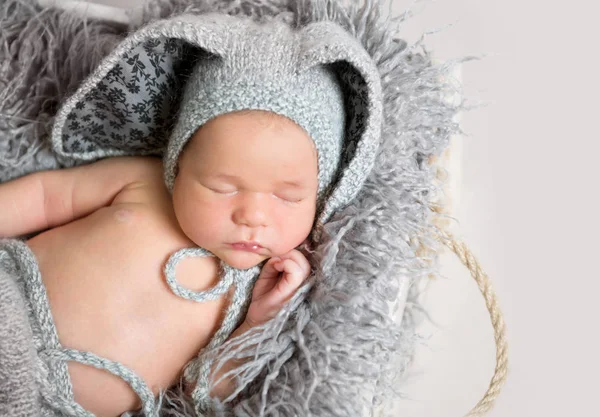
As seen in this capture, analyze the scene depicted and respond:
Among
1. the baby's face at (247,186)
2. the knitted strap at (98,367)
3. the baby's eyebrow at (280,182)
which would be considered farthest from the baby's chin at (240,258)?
the knitted strap at (98,367)

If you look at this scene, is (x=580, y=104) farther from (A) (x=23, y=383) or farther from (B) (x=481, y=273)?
(A) (x=23, y=383)

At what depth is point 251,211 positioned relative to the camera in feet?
3.07

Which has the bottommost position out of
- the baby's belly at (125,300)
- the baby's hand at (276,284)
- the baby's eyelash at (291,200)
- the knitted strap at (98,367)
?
the knitted strap at (98,367)

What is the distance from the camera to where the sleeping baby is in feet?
3.06

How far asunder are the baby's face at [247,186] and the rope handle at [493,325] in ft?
0.86

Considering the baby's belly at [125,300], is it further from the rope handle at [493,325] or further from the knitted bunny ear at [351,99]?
the rope handle at [493,325]

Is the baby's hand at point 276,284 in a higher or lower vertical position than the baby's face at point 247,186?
lower

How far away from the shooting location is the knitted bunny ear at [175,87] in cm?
95

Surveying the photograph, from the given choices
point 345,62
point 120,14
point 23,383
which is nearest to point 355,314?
point 345,62

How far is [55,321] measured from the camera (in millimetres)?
1006

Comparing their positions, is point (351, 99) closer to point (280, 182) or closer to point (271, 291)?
point (280, 182)

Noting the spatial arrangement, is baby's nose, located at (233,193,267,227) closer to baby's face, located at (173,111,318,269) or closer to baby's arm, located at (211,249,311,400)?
baby's face, located at (173,111,318,269)

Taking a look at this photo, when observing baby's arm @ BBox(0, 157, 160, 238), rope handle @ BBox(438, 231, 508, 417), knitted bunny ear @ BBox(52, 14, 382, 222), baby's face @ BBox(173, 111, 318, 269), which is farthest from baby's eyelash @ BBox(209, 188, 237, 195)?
rope handle @ BBox(438, 231, 508, 417)

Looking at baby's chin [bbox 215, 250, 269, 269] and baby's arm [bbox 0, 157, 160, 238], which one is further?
baby's arm [bbox 0, 157, 160, 238]
